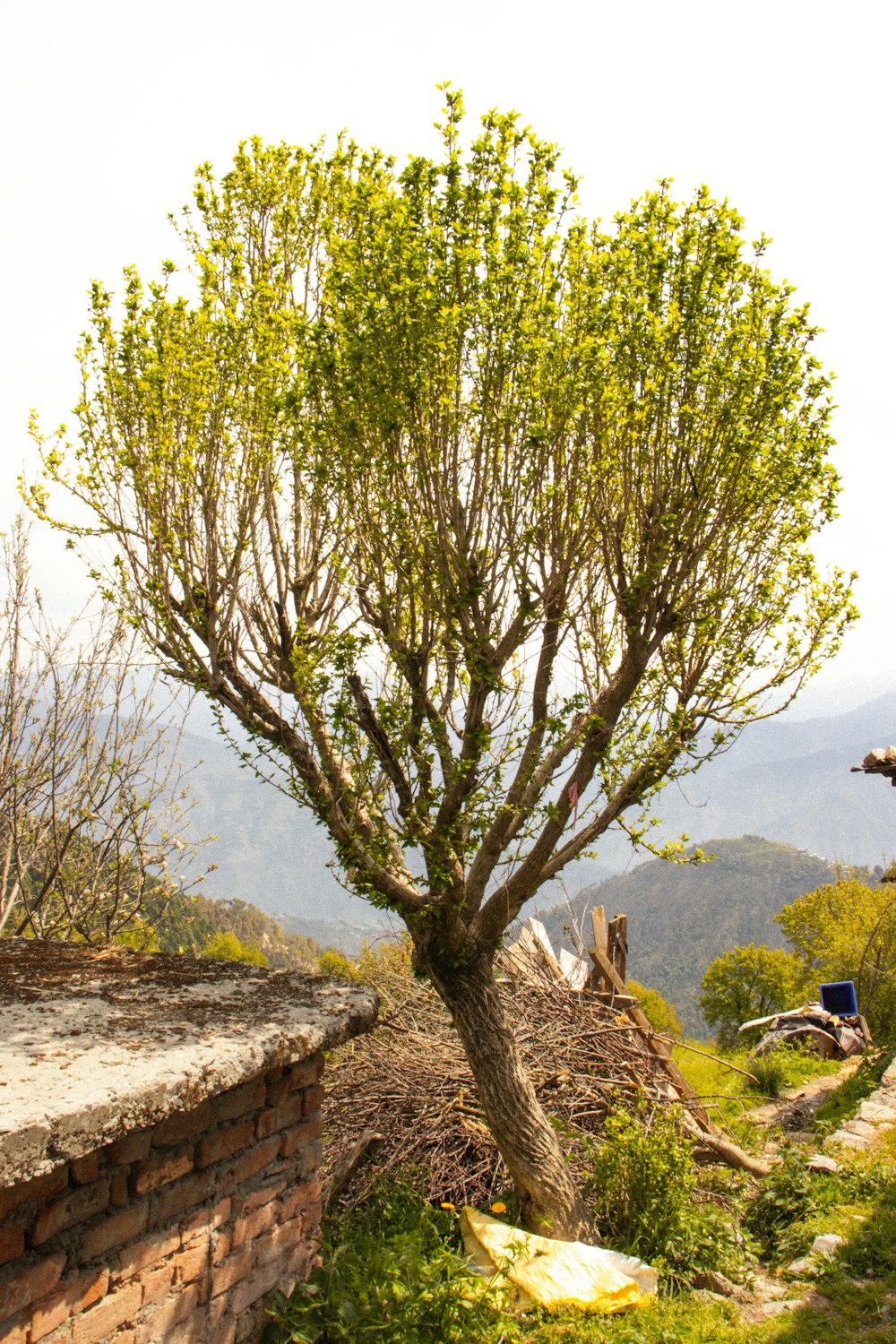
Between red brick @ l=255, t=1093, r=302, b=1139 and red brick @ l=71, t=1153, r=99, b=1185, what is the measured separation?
1.02 meters

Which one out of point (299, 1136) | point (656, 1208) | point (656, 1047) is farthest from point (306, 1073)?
point (656, 1047)

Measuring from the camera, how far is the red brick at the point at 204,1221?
349cm

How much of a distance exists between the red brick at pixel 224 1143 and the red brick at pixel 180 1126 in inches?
3.5

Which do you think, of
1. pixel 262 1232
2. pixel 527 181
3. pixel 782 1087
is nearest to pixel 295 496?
pixel 527 181

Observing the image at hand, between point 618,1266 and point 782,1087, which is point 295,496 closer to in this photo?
point 618,1266

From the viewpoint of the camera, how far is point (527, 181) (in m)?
5.79

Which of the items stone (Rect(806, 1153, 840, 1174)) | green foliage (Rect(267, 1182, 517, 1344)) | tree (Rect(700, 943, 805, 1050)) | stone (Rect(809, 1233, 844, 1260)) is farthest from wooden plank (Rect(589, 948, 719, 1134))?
tree (Rect(700, 943, 805, 1050))

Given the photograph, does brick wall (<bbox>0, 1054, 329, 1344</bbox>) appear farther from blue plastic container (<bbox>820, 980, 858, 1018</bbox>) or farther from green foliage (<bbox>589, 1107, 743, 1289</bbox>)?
blue plastic container (<bbox>820, 980, 858, 1018</bbox>)

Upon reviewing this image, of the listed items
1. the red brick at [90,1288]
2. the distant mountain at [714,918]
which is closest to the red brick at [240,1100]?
the red brick at [90,1288]

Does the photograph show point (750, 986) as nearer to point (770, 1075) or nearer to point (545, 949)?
point (770, 1075)

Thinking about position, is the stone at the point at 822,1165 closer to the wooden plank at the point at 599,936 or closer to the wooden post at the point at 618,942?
the wooden plank at the point at 599,936

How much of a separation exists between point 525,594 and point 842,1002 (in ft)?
51.8

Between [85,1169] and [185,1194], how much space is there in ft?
2.17

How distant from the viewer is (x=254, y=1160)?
3918 millimetres
